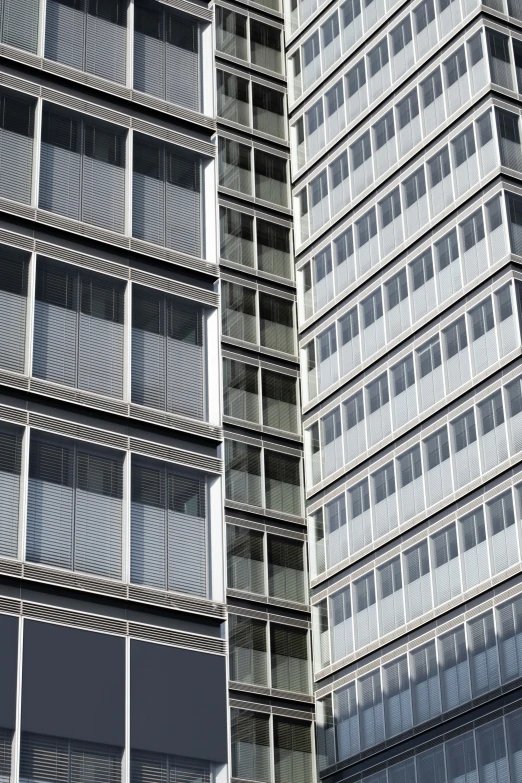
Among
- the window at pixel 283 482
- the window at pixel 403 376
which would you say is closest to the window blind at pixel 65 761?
the window at pixel 403 376

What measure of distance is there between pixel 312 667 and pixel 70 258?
66.9 feet

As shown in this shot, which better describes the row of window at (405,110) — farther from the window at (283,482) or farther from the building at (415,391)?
the window at (283,482)

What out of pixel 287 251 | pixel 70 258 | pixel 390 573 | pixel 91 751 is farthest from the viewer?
pixel 287 251

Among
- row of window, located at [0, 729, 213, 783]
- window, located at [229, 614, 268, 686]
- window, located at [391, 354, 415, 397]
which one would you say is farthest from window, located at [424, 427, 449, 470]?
row of window, located at [0, 729, 213, 783]

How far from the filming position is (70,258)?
39.6 m

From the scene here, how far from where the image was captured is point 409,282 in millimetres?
54656

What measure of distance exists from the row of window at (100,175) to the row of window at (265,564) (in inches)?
598

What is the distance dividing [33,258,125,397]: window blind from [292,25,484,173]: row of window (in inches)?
796

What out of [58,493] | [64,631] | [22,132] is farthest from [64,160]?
[64,631]

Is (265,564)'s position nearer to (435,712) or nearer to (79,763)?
(435,712)

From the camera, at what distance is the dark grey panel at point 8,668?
31.6 m

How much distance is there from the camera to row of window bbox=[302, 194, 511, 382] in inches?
2040

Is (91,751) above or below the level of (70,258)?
below

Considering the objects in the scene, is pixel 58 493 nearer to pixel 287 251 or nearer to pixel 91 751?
pixel 91 751
